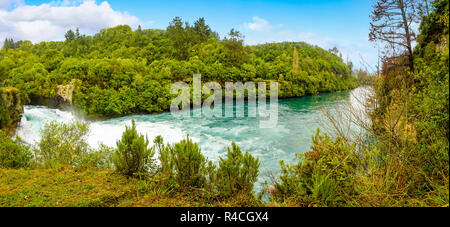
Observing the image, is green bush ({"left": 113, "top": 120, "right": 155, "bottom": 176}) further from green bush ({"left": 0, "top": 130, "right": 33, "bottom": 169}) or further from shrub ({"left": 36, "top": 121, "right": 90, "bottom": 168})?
green bush ({"left": 0, "top": 130, "right": 33, "bottom": 169})

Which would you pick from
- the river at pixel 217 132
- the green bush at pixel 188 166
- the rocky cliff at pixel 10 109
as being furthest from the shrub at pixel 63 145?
the rocky cliff at pixel 10 109

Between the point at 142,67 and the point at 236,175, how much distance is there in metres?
28.5

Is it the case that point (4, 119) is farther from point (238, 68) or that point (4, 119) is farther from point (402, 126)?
point (238, 68)

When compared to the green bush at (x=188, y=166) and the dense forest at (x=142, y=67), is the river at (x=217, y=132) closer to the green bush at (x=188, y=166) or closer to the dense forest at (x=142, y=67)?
the dense forest at (x=142, y=67)

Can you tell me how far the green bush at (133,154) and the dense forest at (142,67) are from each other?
12596mm

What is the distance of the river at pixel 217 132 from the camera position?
1232 cm

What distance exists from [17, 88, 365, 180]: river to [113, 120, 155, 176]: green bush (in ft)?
21.6

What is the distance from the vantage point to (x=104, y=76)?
984 inches

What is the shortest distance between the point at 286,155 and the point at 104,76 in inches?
884

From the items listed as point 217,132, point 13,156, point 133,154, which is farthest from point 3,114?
point 133,154

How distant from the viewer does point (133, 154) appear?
447 cm

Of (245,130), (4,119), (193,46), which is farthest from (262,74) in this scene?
(4,119)
